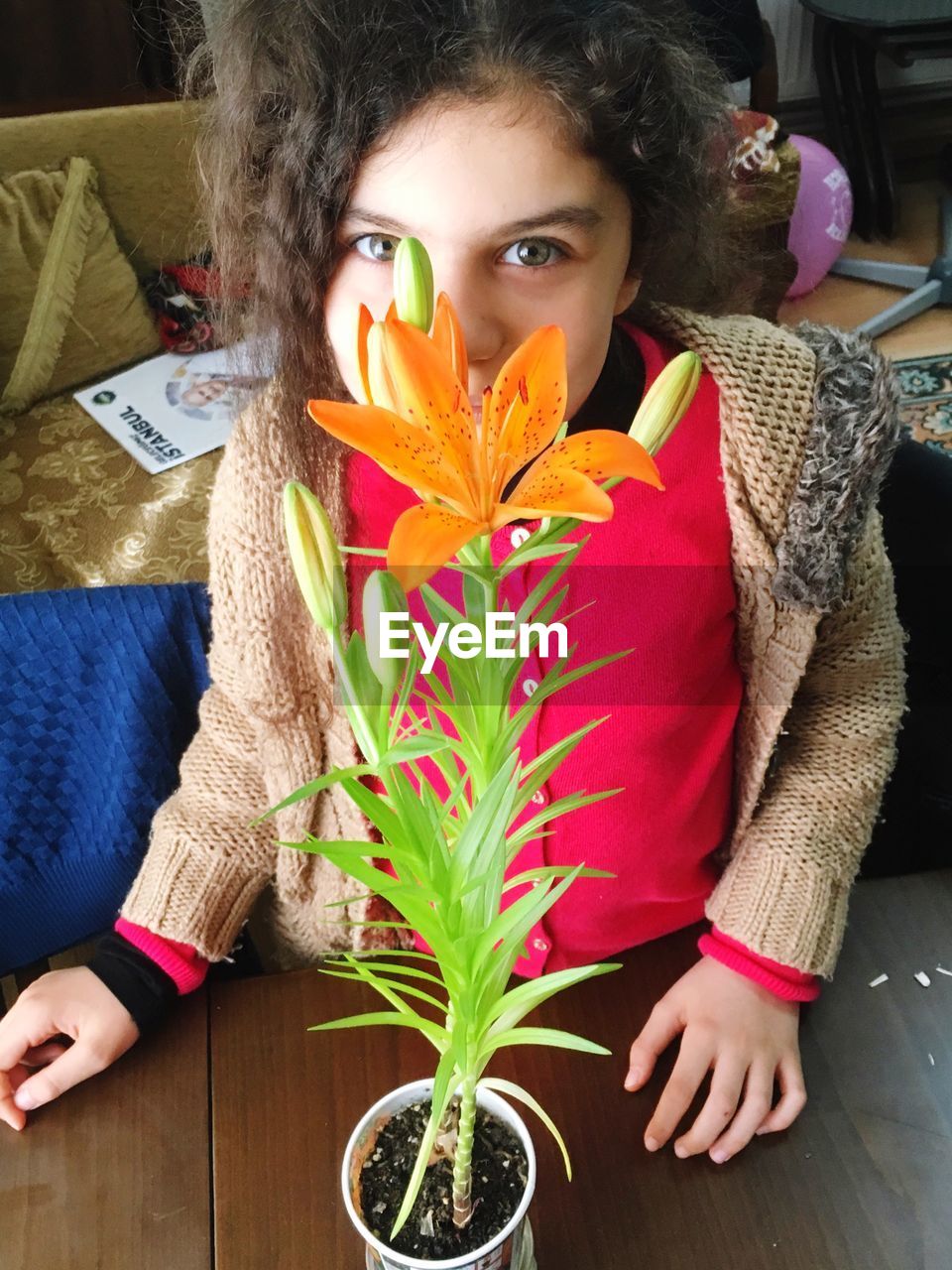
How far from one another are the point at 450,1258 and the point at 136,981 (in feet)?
1.06

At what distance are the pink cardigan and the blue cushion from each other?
20 cm

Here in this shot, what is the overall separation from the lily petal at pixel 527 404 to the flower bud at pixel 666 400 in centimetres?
5

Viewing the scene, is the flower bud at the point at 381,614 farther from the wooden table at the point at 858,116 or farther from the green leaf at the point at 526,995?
the wooden table at the point at 858,116

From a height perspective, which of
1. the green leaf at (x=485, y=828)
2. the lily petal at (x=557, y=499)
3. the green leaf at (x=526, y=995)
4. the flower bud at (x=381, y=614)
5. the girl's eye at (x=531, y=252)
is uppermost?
the lily petal at (x=557, y=499)

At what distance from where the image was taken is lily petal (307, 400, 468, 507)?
1.02ft

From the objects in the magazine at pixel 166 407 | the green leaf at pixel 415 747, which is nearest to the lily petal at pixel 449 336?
the green leaf at pixel 415 747

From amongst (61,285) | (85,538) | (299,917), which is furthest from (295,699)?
(61,285)

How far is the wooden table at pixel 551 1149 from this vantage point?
24.8 inches

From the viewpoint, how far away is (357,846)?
1.35ft

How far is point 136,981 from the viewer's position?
0.75 m

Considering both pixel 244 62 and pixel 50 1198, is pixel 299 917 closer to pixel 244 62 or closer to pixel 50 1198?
pixel 50 1198

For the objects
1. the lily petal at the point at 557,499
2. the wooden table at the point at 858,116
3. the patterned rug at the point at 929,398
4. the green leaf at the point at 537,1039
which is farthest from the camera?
the wooden table at the point at 858,116

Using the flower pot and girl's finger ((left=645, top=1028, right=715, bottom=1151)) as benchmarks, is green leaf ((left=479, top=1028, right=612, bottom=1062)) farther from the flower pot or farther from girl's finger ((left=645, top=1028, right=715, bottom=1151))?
girl's finger ((left=645, top=1028, right=715, bottom=1151))

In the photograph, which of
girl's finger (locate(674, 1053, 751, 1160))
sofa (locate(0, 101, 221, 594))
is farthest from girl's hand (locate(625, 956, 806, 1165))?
sofa (locate(0, 101, 221, 594))
